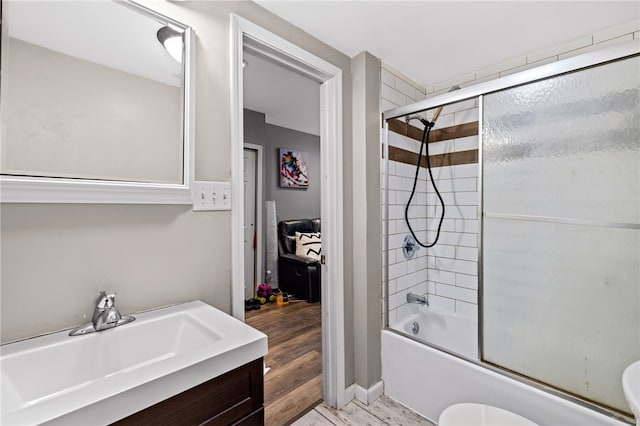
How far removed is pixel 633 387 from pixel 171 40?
2.04 m

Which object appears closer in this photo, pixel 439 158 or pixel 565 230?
pixel 565 230

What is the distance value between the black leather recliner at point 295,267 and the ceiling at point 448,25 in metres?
2.55

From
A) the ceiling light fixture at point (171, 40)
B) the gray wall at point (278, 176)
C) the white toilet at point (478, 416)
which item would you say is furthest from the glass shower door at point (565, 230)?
the gray wall at point (278, 176)

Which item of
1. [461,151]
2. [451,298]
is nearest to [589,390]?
[451,298]

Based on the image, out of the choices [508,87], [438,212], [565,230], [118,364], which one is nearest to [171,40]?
[118,364]

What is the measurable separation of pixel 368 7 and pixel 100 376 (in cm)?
189

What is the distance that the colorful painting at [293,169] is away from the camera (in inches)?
168

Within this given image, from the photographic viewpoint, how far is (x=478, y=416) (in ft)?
4.74

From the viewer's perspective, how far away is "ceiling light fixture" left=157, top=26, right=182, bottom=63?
1147 mm

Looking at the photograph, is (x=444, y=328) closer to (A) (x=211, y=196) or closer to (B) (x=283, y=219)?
(A) (x=211, y=196)

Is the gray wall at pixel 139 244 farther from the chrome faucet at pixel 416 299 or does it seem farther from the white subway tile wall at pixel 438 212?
the chrome faucet at pixel 416 299

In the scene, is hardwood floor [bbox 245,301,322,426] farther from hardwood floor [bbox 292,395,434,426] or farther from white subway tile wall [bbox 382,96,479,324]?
white subway tile wall [bbox 382,96,479,324]

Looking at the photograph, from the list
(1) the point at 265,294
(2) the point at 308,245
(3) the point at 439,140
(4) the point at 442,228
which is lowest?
(1) the point at 265,294

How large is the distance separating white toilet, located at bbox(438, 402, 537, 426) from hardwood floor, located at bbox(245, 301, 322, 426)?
0.85 metres
